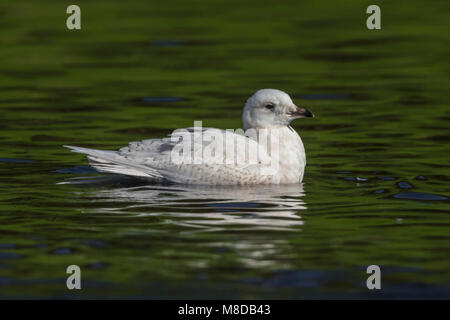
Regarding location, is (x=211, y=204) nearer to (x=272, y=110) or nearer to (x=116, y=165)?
(x=116, y=165)

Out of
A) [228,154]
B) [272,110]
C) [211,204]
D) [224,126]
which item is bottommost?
[211,204]

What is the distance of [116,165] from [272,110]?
2.12m

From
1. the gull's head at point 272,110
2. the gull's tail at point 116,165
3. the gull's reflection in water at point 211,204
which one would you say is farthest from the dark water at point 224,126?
the gull's head at point 272,110

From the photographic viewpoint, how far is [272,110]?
46.9 feet

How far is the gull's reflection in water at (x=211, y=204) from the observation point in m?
12.0

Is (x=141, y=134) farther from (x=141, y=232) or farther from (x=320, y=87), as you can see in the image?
(x=141, y=232)

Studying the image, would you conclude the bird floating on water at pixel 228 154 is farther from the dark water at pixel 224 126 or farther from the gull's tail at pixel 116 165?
the dark water at pixel 224 126

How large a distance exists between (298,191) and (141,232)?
113 inches

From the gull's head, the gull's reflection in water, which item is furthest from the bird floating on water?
the gull's reflection in water

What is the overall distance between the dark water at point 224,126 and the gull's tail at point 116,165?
219 mm

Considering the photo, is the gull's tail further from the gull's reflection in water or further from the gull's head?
the gull's head

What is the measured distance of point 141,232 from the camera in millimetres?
11547

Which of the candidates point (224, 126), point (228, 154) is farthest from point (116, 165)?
point (224, 126)

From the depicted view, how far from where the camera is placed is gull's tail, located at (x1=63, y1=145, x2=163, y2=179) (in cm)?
1393
